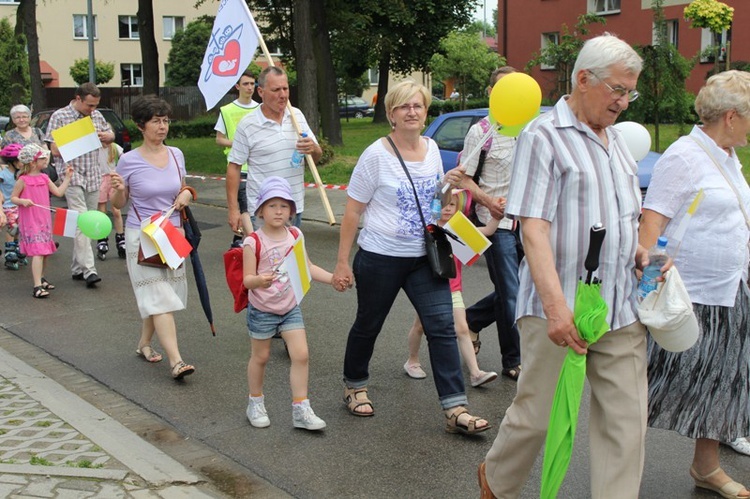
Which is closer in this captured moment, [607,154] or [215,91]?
[607,154]

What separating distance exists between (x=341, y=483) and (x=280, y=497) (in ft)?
1.01

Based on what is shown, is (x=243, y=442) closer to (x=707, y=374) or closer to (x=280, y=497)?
(x=280, y=497)

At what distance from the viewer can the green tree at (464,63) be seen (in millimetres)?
32969

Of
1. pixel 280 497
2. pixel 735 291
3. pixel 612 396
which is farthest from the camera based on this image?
pixel 280 497

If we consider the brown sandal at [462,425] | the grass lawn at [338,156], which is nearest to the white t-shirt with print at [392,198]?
the brown sandal at [462,425]

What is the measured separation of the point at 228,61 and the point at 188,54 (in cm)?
5247

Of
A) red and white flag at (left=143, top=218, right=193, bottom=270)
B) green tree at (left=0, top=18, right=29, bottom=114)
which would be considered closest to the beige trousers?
red and white flag at (left=143, top=218, right=193, bottom=270)

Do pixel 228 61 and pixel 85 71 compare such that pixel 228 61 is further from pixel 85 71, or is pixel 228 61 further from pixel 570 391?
pixel 85 71

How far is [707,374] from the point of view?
430 centimetres

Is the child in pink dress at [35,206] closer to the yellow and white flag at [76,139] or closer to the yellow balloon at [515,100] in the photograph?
→ the yellow and white flag at [76,139]

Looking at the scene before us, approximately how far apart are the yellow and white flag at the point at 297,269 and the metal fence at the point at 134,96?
4180cm

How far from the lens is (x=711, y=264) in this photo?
4211 mm

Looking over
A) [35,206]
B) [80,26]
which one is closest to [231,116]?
[35,206]

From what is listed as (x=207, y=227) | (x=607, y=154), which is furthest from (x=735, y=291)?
(x=207, y=227)
